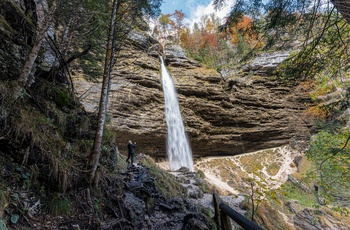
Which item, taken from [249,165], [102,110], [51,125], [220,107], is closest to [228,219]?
[102,110]

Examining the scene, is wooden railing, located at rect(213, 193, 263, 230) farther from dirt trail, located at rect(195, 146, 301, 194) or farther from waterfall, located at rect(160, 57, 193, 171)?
dirt trail, located at rect(195, 146, 301, 194)

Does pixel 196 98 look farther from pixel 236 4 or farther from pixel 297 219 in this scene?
pixel 236 4

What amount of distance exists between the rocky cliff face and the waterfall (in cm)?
54

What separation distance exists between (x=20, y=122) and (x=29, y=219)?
130 centimetres

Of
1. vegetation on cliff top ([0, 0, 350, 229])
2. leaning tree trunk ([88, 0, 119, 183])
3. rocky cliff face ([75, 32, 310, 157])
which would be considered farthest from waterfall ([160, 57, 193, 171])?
leaning tree trunk ([88, 0, 119, 183])

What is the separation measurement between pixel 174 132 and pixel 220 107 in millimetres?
5170

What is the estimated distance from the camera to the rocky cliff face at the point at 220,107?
48.5 ft

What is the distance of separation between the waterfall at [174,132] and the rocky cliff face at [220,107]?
1.76 ft

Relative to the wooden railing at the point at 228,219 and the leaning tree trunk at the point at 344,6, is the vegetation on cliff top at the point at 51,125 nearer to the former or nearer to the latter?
the leaning tree trunk at the point at 344,6

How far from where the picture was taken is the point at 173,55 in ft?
65.3

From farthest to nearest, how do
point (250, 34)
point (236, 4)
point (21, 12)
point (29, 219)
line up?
point (250, 34) < point (236, 4) < point (21, 12) < point (29, 219)

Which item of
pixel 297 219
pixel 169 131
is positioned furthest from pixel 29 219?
pixel 169 131

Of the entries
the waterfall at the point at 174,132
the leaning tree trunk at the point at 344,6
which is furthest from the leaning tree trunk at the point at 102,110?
the waterfall at the point at 174,132

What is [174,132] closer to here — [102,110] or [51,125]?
[102,110]
